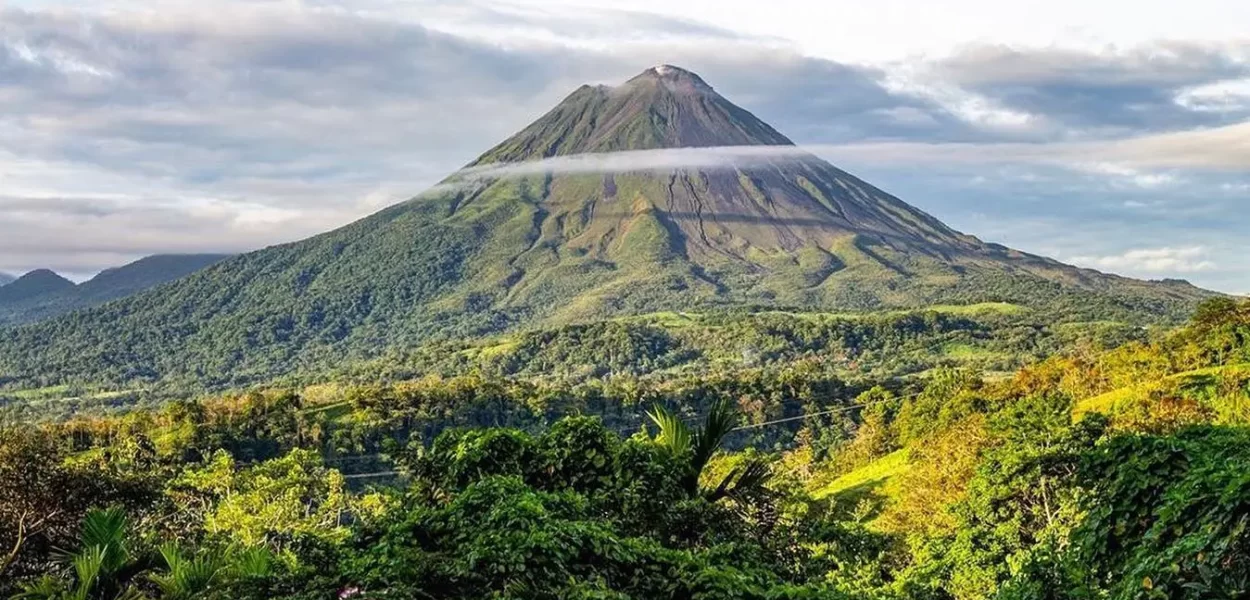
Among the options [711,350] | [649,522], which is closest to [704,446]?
[649,522]

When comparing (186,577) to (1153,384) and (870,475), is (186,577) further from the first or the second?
(870,475)


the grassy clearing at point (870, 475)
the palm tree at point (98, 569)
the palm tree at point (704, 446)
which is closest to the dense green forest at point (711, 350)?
the grassy clearing at point (870, 475)

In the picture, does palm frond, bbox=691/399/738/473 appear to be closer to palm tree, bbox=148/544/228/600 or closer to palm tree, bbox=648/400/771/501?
palm tree, bbox=648/400/771/501

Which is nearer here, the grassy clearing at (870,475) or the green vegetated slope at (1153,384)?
the green vegetated slope at (1153,384)

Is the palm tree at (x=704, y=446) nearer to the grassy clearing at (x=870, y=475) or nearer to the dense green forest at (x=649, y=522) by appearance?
the dense green forest at (x=649, y=522)

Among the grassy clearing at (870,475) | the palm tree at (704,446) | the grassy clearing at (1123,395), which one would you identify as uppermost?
the palm tree at (704,446)

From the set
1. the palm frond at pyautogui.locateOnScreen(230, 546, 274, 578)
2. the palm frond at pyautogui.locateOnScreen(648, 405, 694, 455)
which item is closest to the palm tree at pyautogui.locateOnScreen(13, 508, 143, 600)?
the palm frond at pyautogui.locateOnScreen(230, 546, 274, 578)

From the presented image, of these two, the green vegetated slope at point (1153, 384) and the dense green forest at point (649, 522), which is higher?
the dense green forest at point (649, 522)

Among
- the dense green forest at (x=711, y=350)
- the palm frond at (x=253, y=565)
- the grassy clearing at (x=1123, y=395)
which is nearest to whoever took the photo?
the palm frond at (x=253, y=565)
